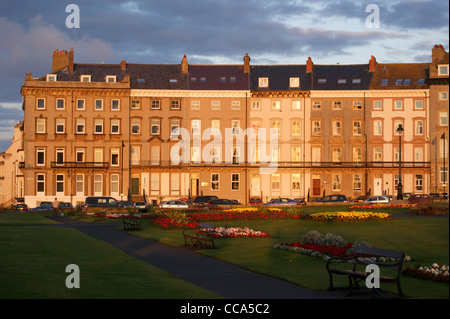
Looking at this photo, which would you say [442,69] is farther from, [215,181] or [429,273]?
[429,273]

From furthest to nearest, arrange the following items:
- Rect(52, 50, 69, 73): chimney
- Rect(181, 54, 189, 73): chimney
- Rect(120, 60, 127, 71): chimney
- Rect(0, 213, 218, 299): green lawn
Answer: Rect(181, 54, 189, 73): chimney
Rect(120, 60, 127, 71): chimney
Rect(52, 50, 69, 73): chimney
Rect(0, 213, 218, 299): green lawn

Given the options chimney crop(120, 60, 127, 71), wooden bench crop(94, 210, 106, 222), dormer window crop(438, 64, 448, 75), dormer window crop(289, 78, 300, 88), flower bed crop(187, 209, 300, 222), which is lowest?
wooden bench crop(94, 210, 106, 222)

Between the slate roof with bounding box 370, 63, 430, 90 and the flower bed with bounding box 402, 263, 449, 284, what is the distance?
66744 mm

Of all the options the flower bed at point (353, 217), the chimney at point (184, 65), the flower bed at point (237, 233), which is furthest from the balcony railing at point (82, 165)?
the flower bed at point (237, 233)

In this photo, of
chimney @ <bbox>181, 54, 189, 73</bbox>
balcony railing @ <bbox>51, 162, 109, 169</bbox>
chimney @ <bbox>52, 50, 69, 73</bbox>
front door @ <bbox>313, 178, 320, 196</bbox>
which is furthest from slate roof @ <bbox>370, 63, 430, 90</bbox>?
chimney @ <bbox>52, 50, 69, 73</bbox>

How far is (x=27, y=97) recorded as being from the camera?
268 feet

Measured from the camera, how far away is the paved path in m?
16.7

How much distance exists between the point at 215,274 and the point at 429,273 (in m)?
6.33

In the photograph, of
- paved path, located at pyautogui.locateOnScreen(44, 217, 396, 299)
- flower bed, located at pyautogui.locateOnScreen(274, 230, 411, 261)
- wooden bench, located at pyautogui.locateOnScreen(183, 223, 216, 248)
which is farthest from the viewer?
wooden bench, located at pyautogui.locateOnScreen(183, 223, 216, 248)

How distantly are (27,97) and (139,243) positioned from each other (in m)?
56.1

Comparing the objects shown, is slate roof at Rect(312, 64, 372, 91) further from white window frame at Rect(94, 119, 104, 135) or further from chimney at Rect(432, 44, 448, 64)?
white window frame at Rect(94, 119, 104, 135)

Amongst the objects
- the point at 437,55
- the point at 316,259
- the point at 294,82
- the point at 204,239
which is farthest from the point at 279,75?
the point at 316,259

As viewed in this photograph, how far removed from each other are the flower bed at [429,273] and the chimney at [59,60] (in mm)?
73005

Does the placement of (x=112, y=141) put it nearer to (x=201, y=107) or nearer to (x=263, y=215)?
(x=201, y=107)
